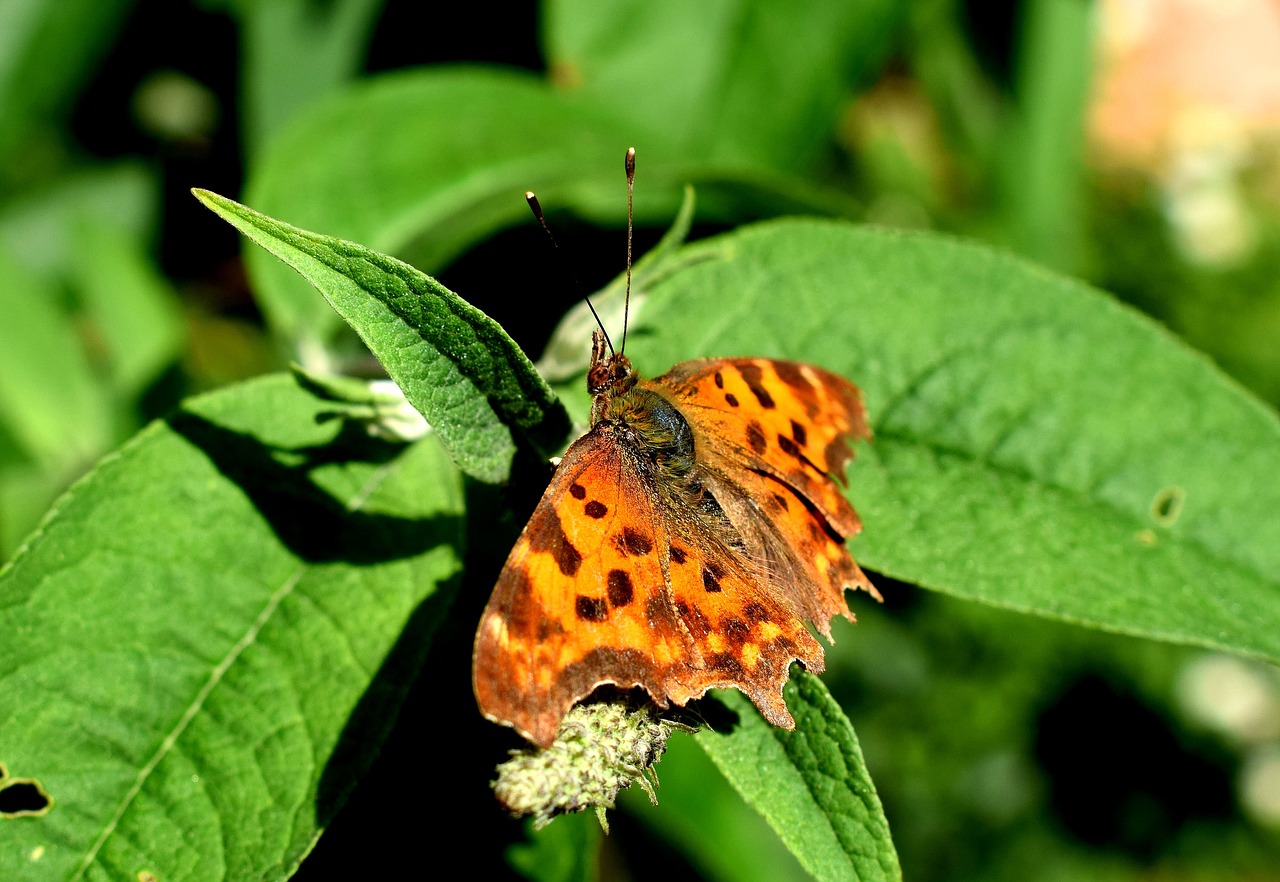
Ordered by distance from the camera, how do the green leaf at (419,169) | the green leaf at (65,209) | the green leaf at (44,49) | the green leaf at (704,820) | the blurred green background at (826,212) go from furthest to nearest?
the green leaf at (65,209), the green leaf at (704,820), the green leaf at (44,49), the blurred green background at (826,212), the green leaf at (419,169)

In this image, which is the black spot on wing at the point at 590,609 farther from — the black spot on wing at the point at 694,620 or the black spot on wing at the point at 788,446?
the black spot on wing at the point at 788,446

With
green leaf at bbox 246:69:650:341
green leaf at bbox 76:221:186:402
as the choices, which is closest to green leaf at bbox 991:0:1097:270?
green leaf at bbox 246:69:650:341

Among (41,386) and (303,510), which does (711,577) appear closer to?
(303,510)

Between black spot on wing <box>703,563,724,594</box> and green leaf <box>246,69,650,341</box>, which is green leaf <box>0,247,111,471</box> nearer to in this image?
green leaf <box>246,69,650,341</box>

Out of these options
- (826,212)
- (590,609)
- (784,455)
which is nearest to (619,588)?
(590,609)

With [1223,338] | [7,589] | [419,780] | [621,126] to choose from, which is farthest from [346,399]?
[1223,338]

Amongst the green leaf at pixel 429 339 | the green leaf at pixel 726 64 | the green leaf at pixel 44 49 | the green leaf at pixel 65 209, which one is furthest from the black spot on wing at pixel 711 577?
the green leaf at pixel 65 209

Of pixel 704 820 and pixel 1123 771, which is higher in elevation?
pixel 1123 771
